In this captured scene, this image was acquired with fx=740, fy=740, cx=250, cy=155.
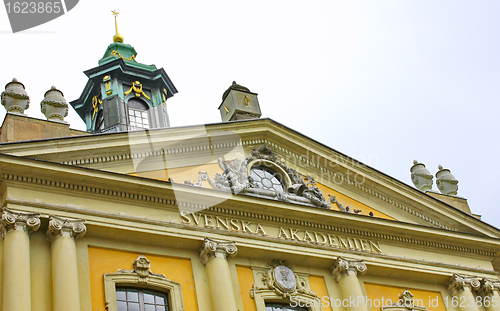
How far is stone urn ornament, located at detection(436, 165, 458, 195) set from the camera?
23141mm

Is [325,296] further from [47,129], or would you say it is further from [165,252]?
[47,129]

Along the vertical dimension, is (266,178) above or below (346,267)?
above

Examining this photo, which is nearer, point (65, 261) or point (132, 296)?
point (65, 261)

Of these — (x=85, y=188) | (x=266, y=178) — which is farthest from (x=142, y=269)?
(x=266, y=178)

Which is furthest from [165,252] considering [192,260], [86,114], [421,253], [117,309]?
[86,114]

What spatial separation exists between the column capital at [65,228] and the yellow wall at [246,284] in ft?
12.6

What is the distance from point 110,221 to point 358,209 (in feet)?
24.3

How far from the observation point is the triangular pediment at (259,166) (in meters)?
17.3

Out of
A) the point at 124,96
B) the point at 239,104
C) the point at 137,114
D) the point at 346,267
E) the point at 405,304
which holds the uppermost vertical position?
the point at 124,96

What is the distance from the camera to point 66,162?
16.6 m

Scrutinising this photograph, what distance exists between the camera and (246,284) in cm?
1714

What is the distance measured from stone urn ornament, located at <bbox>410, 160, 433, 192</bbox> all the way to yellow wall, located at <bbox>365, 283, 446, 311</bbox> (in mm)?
4054

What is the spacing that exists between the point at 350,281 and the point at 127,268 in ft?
18.4

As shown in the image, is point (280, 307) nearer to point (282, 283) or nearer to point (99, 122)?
point (282, 283)
